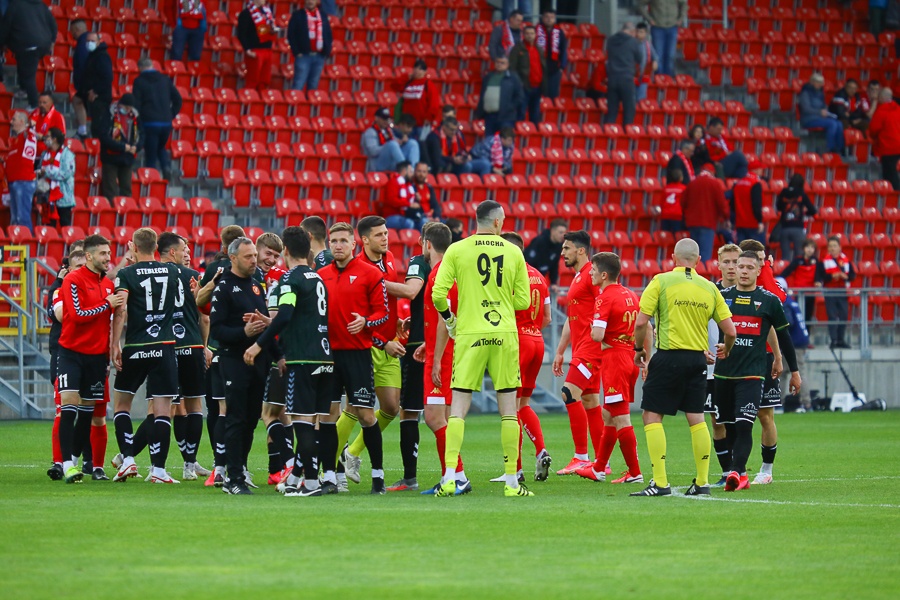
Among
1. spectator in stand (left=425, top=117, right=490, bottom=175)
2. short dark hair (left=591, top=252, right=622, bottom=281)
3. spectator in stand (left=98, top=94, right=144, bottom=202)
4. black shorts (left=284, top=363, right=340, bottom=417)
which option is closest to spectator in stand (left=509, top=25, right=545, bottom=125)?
spectator in stand (left=425, top=117, right=490, bottom=175)

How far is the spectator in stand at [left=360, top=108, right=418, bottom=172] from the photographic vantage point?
87.1 ft

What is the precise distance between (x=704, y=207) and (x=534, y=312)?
47.1 ft

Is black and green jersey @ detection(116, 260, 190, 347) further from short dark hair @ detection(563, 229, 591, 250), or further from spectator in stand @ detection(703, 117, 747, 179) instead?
spectator in stand @ detection(703, 117, 747, 179)

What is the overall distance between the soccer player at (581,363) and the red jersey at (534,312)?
0.37 meters

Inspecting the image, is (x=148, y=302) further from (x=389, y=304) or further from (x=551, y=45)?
(x=551, y=45)

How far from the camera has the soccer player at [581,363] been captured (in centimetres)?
1420

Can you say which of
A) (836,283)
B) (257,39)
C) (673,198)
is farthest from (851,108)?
(257,39)

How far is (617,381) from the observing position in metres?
13.7

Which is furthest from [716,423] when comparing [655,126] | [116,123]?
[655,126]

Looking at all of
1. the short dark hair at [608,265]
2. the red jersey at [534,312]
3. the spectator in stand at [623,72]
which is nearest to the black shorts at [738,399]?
the short dark hair at [608,265]

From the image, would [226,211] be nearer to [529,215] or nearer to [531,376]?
[529,215]

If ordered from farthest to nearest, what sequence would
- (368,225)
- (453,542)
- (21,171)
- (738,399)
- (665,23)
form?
(665,23)
(21,171)
(738,399)
(368,225)
(453,542)

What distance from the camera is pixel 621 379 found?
13742 mm

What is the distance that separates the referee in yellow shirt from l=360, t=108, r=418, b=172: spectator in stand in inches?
588
